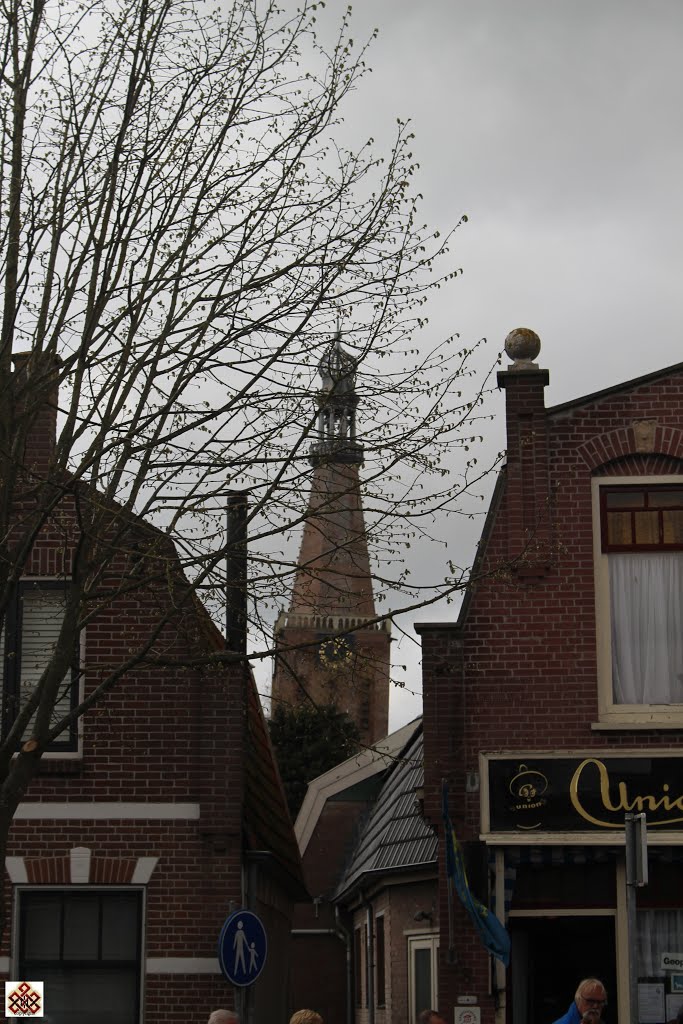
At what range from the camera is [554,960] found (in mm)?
17281

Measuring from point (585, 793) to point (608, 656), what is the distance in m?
1.45

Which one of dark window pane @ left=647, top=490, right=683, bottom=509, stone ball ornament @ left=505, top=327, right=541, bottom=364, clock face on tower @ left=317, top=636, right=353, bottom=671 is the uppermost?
stone ball ornament @ left=505, top=327, right=541, bottom=364

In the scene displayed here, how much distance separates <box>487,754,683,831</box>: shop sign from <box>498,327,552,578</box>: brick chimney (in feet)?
6.67

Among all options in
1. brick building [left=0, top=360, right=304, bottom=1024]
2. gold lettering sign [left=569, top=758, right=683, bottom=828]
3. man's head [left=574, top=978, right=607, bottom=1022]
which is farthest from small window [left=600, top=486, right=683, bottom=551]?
man's head [left=574, top=978, right=607, bottom=1022]

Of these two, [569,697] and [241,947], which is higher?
[569,697]

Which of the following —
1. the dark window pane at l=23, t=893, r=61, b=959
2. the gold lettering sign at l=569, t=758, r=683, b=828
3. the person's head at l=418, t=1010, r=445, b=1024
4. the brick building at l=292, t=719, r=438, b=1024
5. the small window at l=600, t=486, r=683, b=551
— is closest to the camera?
the person's head at l=418, t=1010, r=445, b=1024

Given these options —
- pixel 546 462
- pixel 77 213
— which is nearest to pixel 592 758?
pixel 546 462

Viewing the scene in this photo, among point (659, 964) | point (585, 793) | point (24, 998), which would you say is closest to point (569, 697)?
point (585, 793)

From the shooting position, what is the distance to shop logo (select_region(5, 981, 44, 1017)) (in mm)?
14938

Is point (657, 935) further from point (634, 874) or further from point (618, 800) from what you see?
point (634, 874)

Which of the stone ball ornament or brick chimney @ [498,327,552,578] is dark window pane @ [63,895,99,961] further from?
the stone ball ornament

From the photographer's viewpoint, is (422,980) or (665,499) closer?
(665,499)

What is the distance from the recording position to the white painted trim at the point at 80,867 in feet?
52.8

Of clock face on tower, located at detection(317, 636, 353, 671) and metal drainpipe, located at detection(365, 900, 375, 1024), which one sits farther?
metal drainpipe, located at detection(365, 900, 375, 1024)
